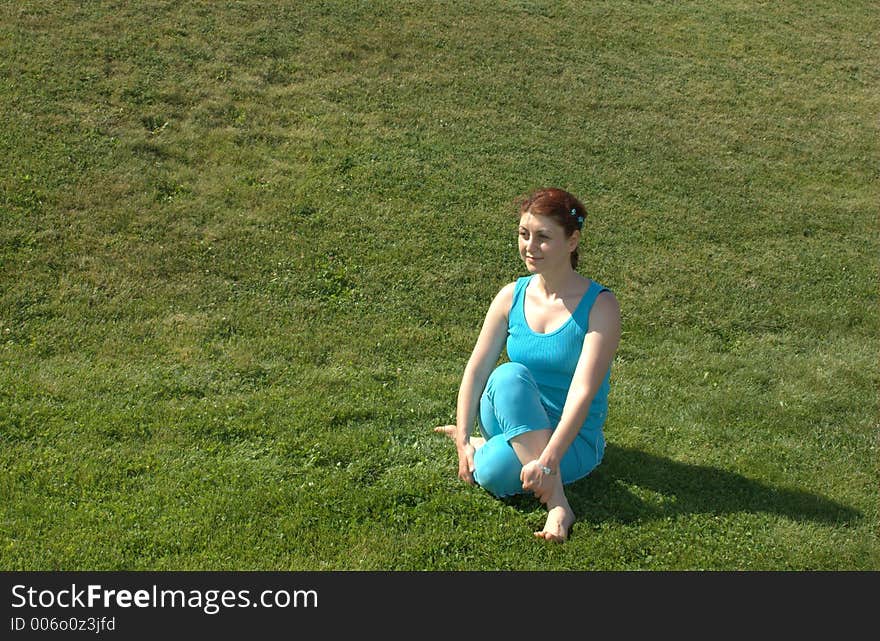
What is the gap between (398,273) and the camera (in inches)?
349

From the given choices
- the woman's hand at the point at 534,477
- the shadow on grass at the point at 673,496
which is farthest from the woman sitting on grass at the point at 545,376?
the shadow on grass at the point at 673,496

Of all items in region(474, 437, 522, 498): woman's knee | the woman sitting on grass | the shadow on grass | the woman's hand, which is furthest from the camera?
the shadow on grass

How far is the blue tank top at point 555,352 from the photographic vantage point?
5109 mm

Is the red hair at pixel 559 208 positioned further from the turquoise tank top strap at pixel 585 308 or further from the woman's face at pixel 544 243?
the turquoise tank top strap at pixel 585 308

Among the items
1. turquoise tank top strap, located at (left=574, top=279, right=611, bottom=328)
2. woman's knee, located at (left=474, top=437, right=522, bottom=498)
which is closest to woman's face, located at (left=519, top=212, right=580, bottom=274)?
turquoise tank top strap, located at (left=574, top=279, right=611, bottom=328)

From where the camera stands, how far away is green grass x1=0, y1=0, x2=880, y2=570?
207 inches

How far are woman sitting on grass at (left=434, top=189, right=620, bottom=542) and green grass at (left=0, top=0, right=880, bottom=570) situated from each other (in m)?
0.24

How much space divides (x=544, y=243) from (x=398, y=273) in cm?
392

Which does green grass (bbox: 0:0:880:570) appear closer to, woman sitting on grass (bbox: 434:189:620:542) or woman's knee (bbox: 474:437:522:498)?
woman's knee (bbox: 474:437:522:498)

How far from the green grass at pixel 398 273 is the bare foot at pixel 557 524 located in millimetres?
73

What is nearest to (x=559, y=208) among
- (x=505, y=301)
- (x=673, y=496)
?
(x=505, y=301)

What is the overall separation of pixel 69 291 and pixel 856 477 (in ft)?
20.7

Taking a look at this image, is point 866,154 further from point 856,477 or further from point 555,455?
point 555,455

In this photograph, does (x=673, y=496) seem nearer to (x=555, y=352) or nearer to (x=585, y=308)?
(x=555, y=352)
